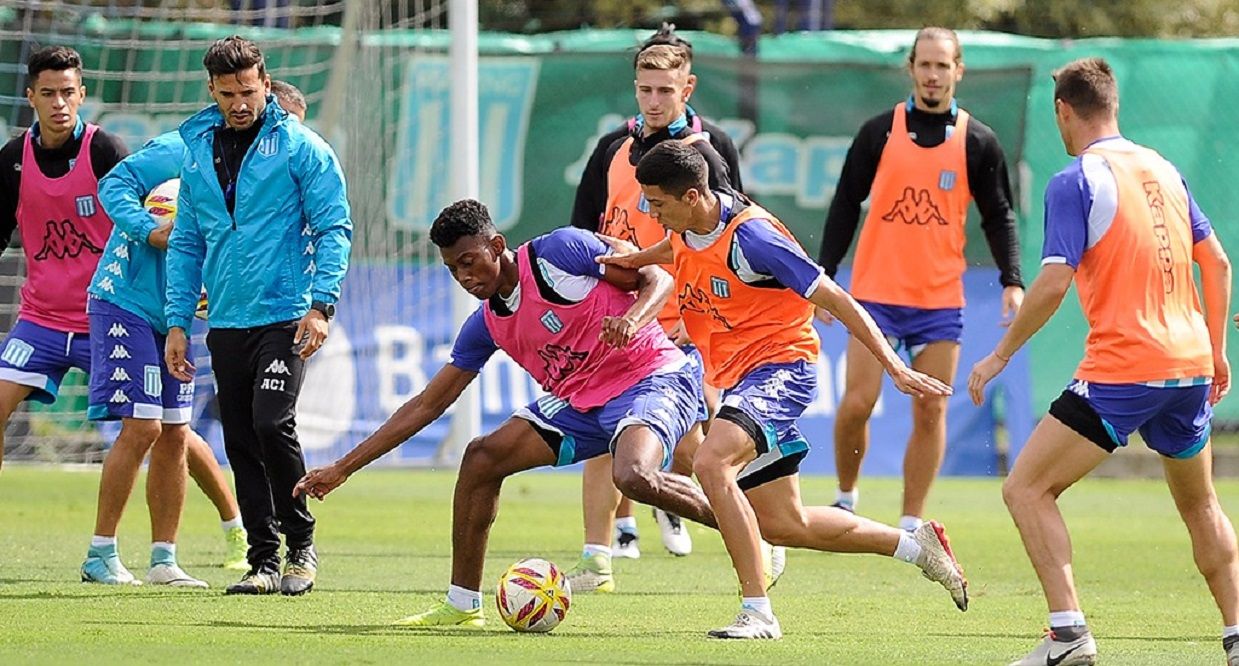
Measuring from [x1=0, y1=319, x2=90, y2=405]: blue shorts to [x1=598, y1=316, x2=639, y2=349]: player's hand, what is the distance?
3.33m

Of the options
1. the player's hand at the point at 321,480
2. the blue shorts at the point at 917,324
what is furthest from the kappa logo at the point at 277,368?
the blue shorts at the point at 917,324

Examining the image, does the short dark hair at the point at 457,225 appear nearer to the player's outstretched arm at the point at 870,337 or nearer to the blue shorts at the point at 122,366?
the player's outstretched arm at the point at 870,337

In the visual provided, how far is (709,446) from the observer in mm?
7254

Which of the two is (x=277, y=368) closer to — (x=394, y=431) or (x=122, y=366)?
(x=122, y=366)

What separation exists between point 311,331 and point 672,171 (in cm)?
196

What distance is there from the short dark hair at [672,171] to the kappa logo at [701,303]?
21.6 inches

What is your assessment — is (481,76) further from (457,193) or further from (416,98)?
(457,193)

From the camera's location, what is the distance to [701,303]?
25.5 feet

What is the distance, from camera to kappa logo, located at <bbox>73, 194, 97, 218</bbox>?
950cm

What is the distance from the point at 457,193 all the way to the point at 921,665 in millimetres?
8528

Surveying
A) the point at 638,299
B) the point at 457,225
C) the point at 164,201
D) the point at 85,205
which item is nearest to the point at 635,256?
the point at 638,299

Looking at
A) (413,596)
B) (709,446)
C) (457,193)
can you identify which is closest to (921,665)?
(709,446)

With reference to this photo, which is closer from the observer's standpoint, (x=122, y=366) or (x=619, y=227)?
(x=122, y=366)

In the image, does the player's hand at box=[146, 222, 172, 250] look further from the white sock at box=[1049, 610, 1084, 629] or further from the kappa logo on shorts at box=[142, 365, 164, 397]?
the white sock at box=[1049, 610, 1084, 629]
